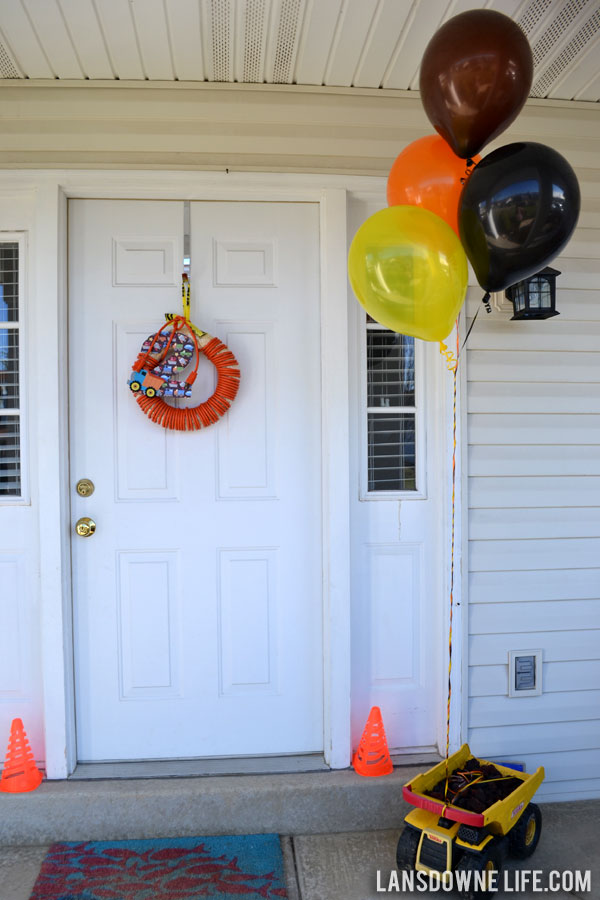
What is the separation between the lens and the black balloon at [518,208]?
4.99 feet

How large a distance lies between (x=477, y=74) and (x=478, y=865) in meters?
2.11

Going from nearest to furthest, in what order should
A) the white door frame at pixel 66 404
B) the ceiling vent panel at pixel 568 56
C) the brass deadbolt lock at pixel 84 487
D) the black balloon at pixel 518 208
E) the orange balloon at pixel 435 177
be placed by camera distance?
the black balloon at pixel 518 208 → the orange balloon at pixel 435 177 → the ceiling vent panel at pixel 568 56 → the white door frame at pixel 66 404 → the brass deadbolt lock at pixel 84 487

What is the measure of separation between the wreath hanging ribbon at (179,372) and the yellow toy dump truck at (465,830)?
141 centimetres

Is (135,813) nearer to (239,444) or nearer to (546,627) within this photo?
(239,444)

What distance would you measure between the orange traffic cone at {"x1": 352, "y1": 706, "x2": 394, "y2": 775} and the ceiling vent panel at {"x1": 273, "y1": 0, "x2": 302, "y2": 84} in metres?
2.26

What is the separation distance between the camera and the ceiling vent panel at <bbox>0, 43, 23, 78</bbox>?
2110 mm

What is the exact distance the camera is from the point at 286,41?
2088 mm

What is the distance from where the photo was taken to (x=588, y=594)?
2.55 meters

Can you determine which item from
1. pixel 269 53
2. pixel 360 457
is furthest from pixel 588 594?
pixel 269 53

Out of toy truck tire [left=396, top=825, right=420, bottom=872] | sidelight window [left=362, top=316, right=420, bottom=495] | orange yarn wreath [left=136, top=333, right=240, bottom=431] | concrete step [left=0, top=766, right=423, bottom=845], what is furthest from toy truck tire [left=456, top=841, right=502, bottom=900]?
orange yarn wreath [left=136, top=333, right=240, bottom=431]

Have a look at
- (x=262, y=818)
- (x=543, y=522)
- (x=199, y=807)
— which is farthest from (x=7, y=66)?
(x=262, y=818)

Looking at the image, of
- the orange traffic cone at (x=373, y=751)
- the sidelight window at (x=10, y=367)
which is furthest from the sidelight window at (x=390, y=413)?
the sidelight window at (x=10, y=367)

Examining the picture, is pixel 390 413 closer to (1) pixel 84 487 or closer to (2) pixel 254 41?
(1) pixel 84 487

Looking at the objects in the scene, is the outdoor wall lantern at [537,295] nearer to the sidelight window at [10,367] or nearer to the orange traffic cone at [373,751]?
the orange traffic cone at [373,751]
